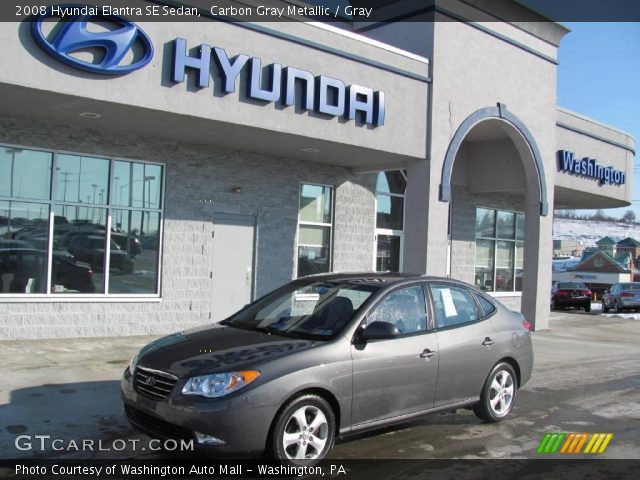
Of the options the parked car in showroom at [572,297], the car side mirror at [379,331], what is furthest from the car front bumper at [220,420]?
the parked car in showroom at [572,297]

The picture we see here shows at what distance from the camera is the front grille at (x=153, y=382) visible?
16.5ft

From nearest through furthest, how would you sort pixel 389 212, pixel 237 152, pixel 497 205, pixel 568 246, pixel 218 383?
pixel 218 383 < pixel 237 152 < pixel 389 212 < pixel 497 205 < pixel 568 246

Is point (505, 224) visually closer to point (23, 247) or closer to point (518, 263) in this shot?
point (518, 263)

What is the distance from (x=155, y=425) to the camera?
5.06 m

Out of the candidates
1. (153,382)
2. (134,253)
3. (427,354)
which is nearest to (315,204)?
(134,253)

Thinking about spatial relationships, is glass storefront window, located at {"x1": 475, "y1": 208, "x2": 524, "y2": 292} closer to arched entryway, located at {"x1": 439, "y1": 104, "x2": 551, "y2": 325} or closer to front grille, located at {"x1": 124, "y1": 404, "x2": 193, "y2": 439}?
arched entryway, located at {"x1": 439, "y1": 104, "x2": 551, "y2": 325}

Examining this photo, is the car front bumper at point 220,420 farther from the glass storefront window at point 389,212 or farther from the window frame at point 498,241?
the window frame at point 498,241

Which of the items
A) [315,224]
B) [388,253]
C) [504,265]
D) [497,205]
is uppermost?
[497,205]

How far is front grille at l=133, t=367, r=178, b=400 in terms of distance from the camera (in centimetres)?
504

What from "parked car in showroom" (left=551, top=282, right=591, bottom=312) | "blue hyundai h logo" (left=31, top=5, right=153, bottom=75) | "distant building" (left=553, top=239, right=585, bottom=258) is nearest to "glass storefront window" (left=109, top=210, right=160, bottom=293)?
"blue hyundai h logo" (left=31, top=5, right=153, bottom=75)

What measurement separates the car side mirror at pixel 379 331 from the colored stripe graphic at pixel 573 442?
186 cm

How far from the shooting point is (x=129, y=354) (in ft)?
32.7

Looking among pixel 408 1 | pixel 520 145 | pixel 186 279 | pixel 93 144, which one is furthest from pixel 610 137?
pixel 93 144

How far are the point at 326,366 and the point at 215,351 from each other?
913mm
